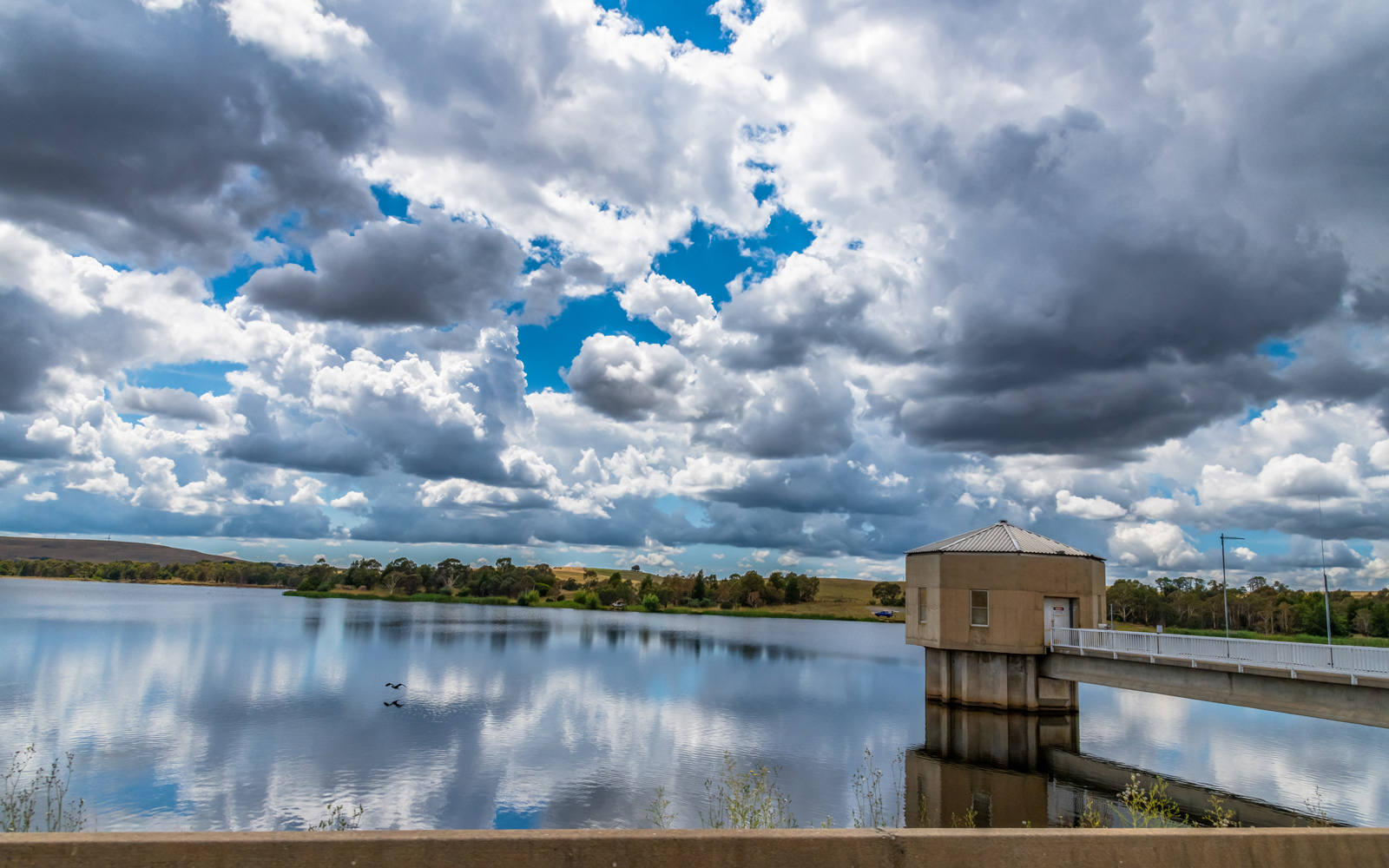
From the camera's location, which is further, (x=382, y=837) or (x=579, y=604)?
(x=579, y=604)

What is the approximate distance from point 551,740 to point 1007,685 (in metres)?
21.0

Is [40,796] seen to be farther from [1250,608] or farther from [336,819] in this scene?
[1250,608]

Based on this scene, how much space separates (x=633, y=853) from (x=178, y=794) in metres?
22.1

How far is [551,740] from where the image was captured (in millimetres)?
29438

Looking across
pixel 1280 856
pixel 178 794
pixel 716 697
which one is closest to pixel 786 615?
pixel 716 697

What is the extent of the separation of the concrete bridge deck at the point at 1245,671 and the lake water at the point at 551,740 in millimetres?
2700

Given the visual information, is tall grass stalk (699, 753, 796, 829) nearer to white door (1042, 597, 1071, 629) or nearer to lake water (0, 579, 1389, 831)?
lake water (0, 579, 1389, 831)

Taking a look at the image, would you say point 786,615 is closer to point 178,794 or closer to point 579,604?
point 579,604

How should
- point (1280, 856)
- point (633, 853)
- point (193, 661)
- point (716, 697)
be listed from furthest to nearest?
point (193, 661) → point (716, 697) → point (1280, 856) → point (633, 853)

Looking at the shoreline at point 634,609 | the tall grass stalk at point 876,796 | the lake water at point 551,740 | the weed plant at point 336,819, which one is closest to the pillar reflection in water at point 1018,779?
the lake water at point 551,740

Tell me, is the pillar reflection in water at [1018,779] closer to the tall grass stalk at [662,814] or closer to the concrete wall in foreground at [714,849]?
the tall grass stalk at [662,814]

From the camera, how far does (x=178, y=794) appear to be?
2103 cm

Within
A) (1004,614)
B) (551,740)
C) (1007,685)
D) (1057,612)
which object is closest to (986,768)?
(1007,685)

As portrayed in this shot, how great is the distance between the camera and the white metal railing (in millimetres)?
23219
